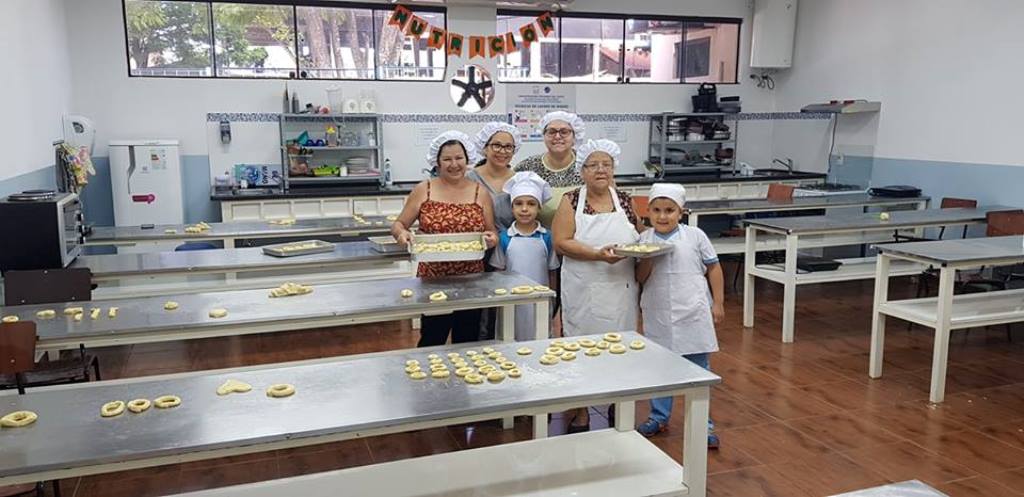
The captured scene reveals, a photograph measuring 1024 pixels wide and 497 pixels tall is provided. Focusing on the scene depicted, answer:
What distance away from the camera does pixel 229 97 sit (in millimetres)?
7348

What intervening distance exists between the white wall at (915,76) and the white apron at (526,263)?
509 centimetres

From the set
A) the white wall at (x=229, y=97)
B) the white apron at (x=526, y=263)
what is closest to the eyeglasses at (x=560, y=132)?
the white apron at (x=526, y=263)

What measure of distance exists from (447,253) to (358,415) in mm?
1565

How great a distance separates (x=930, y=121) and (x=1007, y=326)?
243 cm

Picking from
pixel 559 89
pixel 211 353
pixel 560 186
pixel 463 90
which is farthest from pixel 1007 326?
pixel 211 353

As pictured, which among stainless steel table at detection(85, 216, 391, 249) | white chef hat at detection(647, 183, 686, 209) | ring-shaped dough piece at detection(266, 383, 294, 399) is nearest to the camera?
ring-shaped dough piece at detection(266, 383, 294, 399)

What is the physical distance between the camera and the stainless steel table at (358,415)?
6.24 ft

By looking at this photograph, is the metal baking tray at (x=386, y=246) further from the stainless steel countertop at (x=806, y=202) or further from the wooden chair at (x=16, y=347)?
the stainless steel countertop at (x=806, y=202)

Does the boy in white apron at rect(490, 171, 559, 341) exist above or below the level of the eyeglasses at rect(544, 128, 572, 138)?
below

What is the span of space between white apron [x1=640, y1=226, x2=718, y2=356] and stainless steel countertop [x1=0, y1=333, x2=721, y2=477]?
0.91 meters

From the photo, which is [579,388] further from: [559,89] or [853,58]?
[853,58]

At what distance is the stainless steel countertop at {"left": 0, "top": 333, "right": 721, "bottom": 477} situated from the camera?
1907 mm

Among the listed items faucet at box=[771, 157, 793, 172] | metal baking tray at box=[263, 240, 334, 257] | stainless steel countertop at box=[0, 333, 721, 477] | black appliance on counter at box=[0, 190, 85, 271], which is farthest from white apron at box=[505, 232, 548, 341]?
faucet at box=[771, 157, 793, 172]

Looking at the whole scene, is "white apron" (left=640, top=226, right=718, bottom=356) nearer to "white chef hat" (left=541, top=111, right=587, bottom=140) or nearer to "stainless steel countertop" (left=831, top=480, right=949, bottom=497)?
"white chef hat" (left=541, top=111, right=587, bottom=140)
